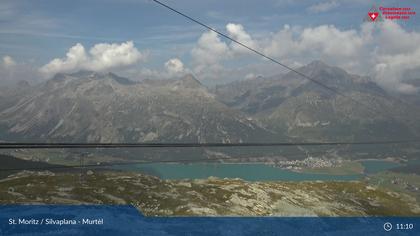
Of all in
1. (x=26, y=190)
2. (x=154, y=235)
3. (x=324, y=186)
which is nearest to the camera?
(x=154, y=235)

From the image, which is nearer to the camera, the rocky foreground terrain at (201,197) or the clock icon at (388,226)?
the rocky foreground terrain at (201,197)

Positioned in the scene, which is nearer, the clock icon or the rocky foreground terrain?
the rocky foreground terrain

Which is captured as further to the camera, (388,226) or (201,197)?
(201,197)

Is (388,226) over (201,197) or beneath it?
beneath

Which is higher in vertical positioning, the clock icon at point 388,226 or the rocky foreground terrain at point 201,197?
the rocky foreground terrain at point 201,197

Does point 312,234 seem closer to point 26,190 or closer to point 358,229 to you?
point 358,229

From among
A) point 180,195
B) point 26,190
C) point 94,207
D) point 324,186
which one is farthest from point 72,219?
point 324,186

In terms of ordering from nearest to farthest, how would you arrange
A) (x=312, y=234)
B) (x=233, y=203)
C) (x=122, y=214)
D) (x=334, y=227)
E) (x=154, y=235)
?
(x=154, y=235), (x=122, y=214), (x=312, y=234), (x=334, y=227), (x=233, y=203)

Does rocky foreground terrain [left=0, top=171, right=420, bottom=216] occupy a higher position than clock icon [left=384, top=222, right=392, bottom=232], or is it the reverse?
rocky foreground terrain [left=0, top=171, right=420, bottom=216]
